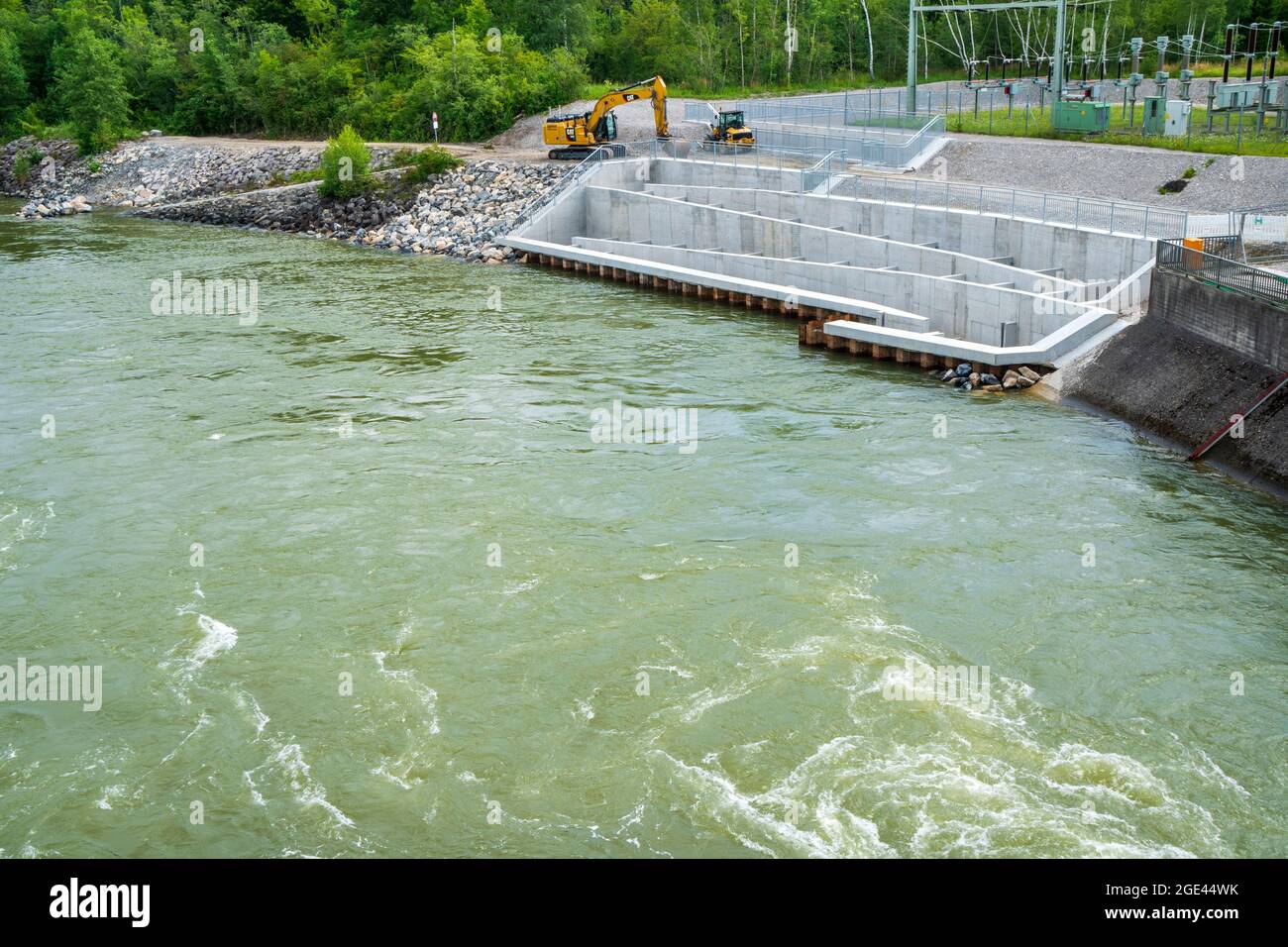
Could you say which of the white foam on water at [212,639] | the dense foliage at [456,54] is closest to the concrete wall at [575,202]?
the dense foliage at [456,54]

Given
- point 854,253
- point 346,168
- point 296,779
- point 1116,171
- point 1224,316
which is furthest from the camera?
point 346,168

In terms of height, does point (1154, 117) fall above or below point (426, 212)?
above

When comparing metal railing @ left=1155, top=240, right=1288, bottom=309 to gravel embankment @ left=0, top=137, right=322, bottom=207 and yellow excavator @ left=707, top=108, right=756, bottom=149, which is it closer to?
yellow excavator @ left=707, top=108, right=756, bottom=149

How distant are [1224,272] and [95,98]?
75829mm

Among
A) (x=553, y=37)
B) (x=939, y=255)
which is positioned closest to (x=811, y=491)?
(x=939, y=255)

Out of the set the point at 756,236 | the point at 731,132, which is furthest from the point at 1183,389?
the point at 731,132

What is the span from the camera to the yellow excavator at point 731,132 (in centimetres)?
5122

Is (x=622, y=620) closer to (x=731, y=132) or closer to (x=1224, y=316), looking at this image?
(x=1224, y=316)

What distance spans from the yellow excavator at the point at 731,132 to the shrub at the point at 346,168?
17.4 metres

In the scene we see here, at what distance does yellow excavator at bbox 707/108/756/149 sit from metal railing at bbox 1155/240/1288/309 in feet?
81.1

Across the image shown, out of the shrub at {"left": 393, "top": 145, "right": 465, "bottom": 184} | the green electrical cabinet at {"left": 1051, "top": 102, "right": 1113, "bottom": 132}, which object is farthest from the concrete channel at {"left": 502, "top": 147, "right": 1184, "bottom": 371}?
the shrub at {"left": 393, "top": 145, "right": 465, "bottom": 184}

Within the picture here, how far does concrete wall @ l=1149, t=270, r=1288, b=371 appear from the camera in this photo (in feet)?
79.9

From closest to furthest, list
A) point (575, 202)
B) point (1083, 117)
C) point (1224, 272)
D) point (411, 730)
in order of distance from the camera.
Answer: point (411, 730) < point (1224, 272) < point (1083, 117) < point (575, 202)

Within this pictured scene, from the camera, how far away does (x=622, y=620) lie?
60.5ft
